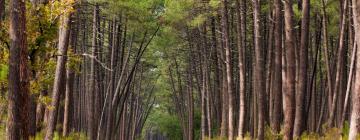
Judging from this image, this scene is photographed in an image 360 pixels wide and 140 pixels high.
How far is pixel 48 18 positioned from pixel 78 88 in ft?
81.4

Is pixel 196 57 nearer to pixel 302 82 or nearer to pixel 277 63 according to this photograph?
pixel 277 63

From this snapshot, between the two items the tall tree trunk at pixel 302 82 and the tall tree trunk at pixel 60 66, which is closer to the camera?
the tall tree trunk at pixel 60 66

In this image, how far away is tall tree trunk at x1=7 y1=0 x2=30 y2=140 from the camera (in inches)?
364

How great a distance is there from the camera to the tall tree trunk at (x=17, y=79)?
9.26 metres

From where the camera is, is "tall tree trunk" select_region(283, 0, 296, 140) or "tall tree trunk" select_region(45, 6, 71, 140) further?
"tall tree trunk" select_region(45, 6, 71, 140)

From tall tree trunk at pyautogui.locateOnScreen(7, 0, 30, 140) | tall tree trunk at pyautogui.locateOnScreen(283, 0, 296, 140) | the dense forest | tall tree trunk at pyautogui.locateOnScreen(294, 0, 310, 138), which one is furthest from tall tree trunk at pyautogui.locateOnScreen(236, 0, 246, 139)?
tall tree trunk at pyautogui.locateOnScreen(7, 0, 30, 140)

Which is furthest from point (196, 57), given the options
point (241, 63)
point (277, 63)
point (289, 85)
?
point (289, 85)

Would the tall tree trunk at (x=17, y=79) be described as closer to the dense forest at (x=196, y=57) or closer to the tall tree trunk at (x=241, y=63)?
the dense forest at (x=196, y=57)

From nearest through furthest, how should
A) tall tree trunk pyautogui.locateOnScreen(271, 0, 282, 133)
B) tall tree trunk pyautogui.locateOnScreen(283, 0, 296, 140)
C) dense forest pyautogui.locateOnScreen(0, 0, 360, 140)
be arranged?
dense forest pyautogui.locateOnScreen(0, 0, 360, 140) → tall tree trunk pyautogui.locateOnScreen(283, 0, 296, 140) → tall tree trunk pyautogui.locateOnScreen(271, 0, 282, 133)

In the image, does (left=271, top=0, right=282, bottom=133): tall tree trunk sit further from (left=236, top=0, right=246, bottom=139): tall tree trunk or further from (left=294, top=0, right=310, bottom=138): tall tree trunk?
(left=236, top=0, right=246, bottom=139): tall tree trunk

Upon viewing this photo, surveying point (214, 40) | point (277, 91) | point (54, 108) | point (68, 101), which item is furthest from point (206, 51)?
point (54, 108)

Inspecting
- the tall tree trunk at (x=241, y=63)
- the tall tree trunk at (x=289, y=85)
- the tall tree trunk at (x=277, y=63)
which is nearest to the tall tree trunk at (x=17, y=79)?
the tall tree trunk at (x=289, y=85)

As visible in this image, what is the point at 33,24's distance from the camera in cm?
1323

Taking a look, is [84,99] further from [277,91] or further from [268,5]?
[277,91]
